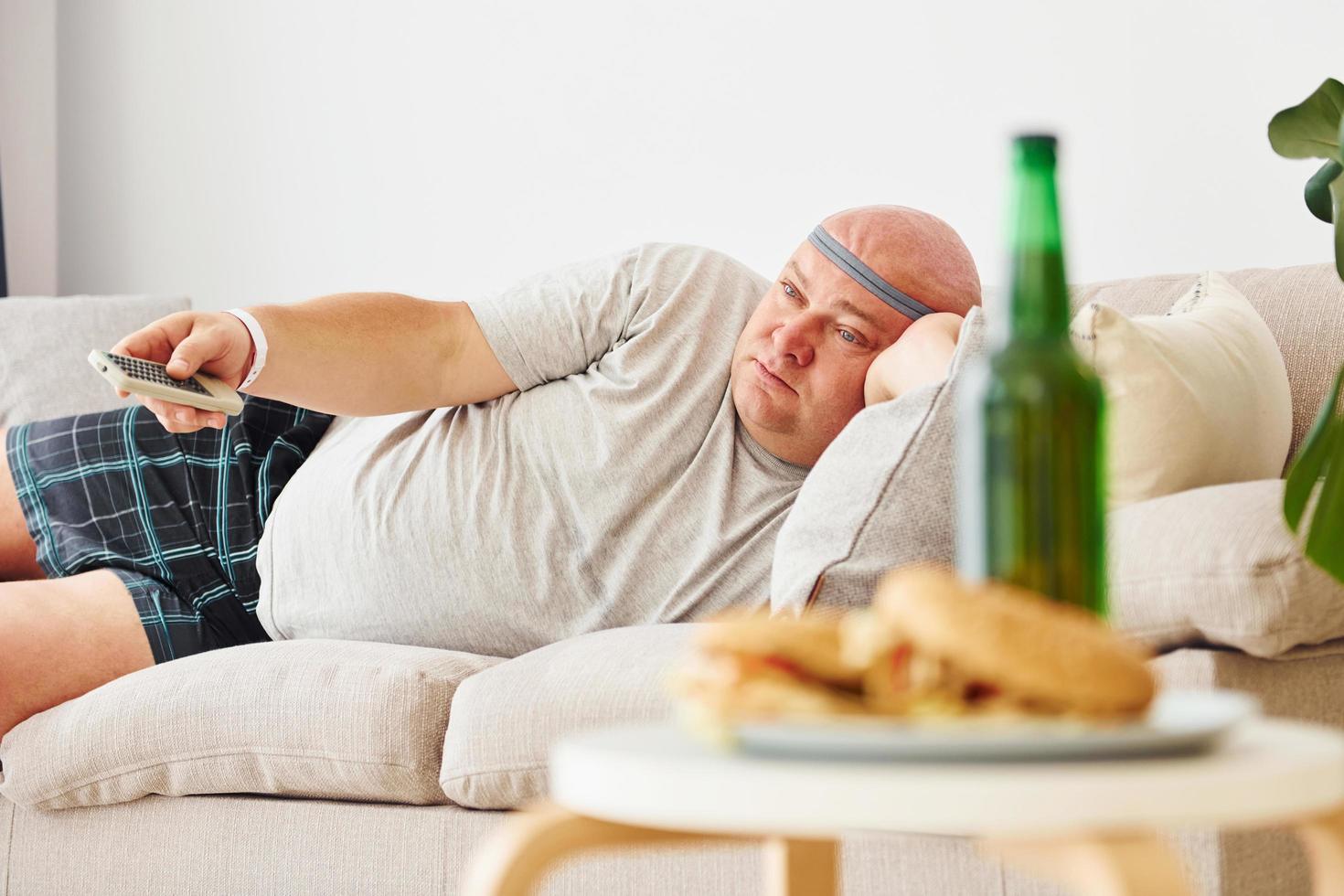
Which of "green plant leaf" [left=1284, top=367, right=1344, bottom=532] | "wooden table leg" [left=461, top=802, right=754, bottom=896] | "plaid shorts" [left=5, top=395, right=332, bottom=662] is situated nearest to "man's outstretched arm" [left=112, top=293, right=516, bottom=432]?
"plaid shorts" [left=5, top=395, right=332, bottom=662]

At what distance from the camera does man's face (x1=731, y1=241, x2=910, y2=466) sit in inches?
71.1

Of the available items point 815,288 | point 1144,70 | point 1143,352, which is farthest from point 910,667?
point 1144,70

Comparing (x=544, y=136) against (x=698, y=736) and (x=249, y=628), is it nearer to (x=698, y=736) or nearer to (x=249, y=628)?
(x=249, y=628)

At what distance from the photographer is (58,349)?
2.60m

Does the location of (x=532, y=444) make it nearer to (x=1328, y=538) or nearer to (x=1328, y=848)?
(x=1328, y=538)

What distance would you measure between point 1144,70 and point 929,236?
0.69 metres

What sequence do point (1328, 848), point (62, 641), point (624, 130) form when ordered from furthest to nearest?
point (624, 130) → point (62, 641) → point (1328, 848)

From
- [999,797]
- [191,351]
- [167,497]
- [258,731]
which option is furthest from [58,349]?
[999,797]

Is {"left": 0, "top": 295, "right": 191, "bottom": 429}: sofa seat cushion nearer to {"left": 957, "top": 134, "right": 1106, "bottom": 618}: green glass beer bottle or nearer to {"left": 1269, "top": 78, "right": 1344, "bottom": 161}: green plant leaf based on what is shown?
{"left": 1269, "top": 78, "right": 1344, "bottom": 161}: green plant leaf

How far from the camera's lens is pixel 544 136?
296 cm

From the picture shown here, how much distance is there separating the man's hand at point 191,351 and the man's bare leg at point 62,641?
0.34m

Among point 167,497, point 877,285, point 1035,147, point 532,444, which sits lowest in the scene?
point 167,497

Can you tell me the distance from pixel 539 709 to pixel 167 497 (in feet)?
3.36

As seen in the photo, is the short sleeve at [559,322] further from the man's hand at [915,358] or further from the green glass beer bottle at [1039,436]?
the green glass beer bottle at [1039,436]
